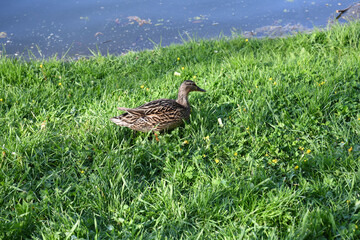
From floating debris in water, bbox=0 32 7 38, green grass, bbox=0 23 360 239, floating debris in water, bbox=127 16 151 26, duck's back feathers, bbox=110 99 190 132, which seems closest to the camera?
green grass, bbox=0 23 360 239

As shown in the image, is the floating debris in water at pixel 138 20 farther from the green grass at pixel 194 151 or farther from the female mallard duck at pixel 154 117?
the female mallard duck at pixel 154 117

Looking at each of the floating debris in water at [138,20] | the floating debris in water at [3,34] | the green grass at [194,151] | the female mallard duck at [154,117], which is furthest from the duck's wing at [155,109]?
the floating debris in water at [3,34]

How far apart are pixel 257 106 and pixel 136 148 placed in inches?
57.0

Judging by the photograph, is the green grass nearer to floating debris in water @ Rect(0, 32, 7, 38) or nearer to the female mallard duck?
the female mallard duck

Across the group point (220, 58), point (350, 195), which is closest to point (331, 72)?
point (220, 58)

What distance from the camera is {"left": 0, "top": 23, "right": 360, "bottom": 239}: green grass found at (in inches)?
111

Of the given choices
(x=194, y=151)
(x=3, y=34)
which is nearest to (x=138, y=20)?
(x=3, y=34)

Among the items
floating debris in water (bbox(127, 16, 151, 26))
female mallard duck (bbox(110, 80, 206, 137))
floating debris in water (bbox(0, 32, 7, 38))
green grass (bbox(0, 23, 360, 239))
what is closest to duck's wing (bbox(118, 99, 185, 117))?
female mallard duck (bbox(110, 80, 206, 137))

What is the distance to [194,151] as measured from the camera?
11.9 ft

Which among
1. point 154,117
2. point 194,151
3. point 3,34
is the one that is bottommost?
point 194,151

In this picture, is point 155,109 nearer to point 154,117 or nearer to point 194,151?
point 154,117

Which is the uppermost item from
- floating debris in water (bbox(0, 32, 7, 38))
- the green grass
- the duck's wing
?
floating debris in water (bbox(0, 32, 7, 38))

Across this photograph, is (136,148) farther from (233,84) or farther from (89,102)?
(233,84)

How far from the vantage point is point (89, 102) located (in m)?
4.57
